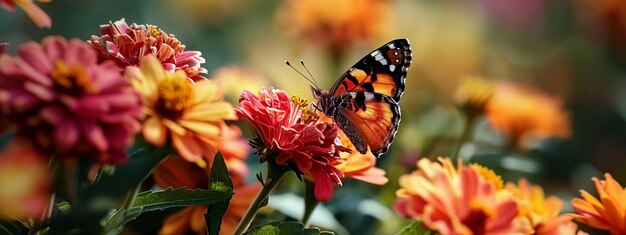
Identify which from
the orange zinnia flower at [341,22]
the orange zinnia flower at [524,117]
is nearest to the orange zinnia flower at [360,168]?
the orange zinnia flower at [524,117]

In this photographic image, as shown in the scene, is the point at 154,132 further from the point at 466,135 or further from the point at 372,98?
the point at 466,135

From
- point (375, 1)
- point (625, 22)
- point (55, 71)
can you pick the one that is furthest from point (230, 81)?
point (625, 22)

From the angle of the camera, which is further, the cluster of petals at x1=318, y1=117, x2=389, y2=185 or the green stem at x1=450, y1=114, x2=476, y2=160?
the green stem at x1=450, y1=114, x2=476, y2=160

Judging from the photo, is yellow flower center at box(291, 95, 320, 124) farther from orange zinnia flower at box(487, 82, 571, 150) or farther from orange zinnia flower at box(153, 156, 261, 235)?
orange zinnia flower at box(487, 82, 571, 150)

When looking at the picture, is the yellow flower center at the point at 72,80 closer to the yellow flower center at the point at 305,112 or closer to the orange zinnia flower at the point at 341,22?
the yellow flower center at the point at 305,112

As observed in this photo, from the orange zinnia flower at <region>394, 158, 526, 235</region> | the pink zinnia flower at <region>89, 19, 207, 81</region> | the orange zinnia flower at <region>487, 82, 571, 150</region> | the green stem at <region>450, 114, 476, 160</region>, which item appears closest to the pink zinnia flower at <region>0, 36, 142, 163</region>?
the pink zinnia flower at <region>89, 19, 207, 81</region>

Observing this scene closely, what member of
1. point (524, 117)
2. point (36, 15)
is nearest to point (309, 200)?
point (36, 15)

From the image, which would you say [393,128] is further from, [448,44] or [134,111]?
[448,44]
